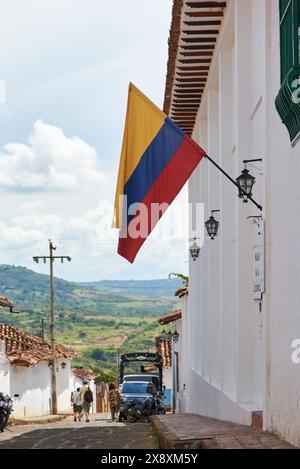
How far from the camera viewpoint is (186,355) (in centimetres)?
2948

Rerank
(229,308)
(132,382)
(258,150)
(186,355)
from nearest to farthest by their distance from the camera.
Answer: (258,150) < (229,308) < (186,355) < (132,382)

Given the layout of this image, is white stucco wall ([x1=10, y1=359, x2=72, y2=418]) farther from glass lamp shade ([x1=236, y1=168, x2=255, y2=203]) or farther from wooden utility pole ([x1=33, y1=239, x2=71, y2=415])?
glass lamp shade ([x1=236, y1=168, x2=255, y2=203])

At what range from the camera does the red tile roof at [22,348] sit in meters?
38.3

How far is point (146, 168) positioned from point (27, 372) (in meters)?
31.6

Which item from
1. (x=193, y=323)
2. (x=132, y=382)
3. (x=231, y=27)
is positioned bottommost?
(x=132, y=382)

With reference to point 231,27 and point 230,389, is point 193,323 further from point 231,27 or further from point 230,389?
point 231,27

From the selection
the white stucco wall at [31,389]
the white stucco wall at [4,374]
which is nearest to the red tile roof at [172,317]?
the white stucco wall at [31,389]

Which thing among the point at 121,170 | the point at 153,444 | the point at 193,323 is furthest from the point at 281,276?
the point at 193,323

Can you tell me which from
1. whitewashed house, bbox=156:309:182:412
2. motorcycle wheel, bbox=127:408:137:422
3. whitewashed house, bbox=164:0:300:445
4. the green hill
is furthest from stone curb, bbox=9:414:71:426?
the green hill

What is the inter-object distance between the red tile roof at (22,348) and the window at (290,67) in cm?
2916

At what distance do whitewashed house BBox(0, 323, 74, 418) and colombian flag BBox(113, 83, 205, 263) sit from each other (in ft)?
80.6

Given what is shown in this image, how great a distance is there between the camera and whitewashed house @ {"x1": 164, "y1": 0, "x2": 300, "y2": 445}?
8969 mm

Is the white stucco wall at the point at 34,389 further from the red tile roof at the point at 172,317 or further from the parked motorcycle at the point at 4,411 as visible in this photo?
the parked motorcycle at the point at 4,411

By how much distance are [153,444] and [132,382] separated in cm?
2054
